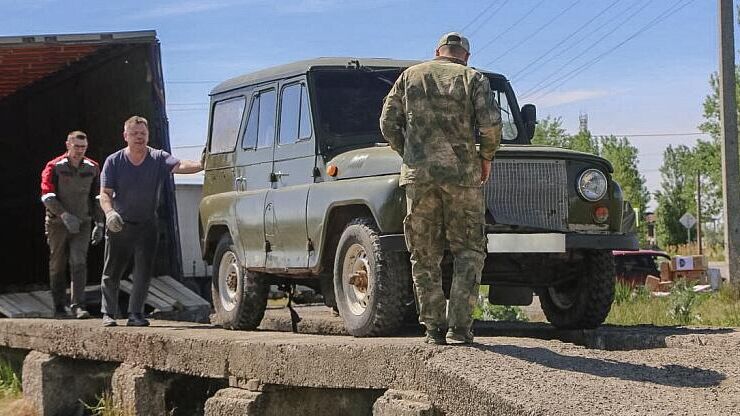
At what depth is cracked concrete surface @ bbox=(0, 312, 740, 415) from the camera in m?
5.04

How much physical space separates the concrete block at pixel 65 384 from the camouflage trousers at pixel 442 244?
158 inches

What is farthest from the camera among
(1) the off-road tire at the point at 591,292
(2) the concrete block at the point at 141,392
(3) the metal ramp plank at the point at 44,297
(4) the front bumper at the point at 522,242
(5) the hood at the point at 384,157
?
(3) the metal ramp plank at the point at 44,297

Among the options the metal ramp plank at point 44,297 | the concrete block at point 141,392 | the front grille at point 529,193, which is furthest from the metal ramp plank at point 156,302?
the front grille at point 529,193

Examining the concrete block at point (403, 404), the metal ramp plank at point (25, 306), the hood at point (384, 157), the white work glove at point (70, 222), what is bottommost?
the metal ramp plank at point (25, 306)

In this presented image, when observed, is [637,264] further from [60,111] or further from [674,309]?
[60,111]

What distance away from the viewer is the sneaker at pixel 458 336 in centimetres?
632

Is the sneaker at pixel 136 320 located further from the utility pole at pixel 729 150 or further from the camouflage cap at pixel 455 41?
the utility pole at pixel 729 150

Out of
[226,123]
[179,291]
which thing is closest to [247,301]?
[226,123]

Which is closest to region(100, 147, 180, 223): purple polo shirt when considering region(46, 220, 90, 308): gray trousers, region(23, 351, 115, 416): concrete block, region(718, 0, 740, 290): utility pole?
region(23, 351, 115, 416): concrete block

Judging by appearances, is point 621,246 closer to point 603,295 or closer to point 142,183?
point 603,295

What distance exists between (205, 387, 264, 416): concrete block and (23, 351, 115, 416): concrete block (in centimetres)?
250

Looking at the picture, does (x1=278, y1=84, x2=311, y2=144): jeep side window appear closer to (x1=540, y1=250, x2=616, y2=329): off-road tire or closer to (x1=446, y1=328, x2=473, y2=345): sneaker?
(x1=540, y1=250, x2=616, y2=329): off-road tire

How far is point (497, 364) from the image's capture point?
5.64 metres

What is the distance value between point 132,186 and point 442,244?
13.1 feet
